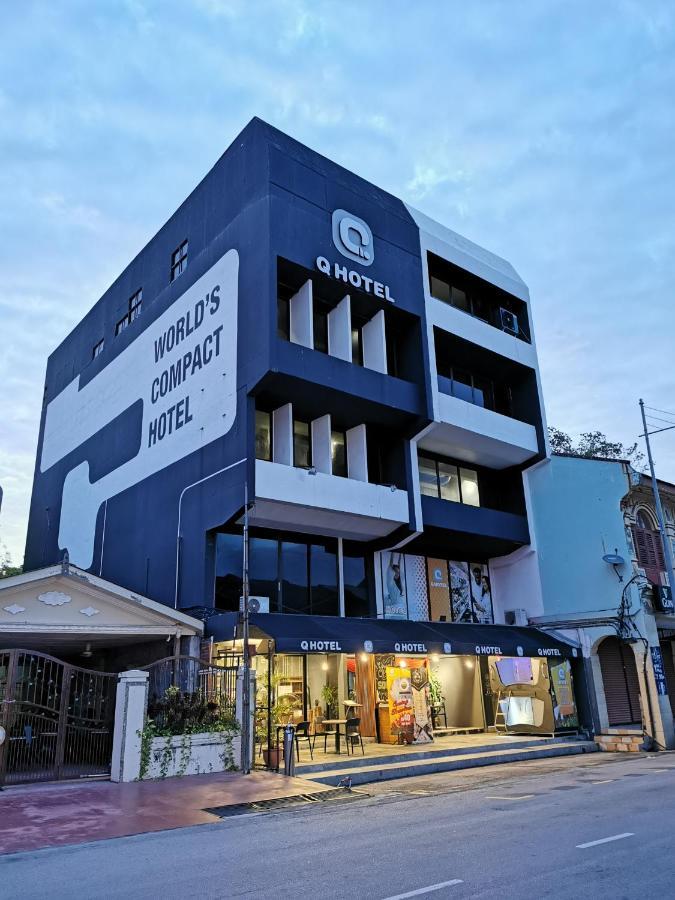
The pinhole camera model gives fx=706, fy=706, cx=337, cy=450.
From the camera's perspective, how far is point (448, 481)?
87.8 ft

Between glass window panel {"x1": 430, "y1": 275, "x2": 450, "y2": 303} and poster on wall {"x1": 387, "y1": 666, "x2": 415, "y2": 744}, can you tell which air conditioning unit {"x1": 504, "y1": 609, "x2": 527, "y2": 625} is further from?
glass window panel {"x1": 430, "y1": 275, "x2": 450, "y2": 303}

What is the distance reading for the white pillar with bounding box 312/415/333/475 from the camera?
70.9 ft

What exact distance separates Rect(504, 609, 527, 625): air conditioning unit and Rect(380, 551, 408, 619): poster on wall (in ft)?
16.3

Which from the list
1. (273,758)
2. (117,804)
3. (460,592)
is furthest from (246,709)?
(460,592)

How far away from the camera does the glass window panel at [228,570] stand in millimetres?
20344

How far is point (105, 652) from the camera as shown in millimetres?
23172

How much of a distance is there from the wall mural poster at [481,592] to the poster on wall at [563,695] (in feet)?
12.3

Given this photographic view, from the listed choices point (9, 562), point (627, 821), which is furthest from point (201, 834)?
point (9, 562)

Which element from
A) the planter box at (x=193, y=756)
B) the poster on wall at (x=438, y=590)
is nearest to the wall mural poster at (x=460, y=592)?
the poster on wall at (x=438, y=590)

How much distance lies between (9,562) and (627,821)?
64154mm

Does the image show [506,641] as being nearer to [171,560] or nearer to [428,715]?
[428,715]

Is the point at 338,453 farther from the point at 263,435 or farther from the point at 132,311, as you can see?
the point at 132,311

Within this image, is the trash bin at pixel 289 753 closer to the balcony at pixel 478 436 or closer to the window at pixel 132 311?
the balcony at pixel 478 436

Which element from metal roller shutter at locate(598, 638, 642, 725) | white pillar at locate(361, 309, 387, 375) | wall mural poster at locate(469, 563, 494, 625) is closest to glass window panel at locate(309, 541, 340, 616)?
white pillar at locate(361, 309, 387, 375)
